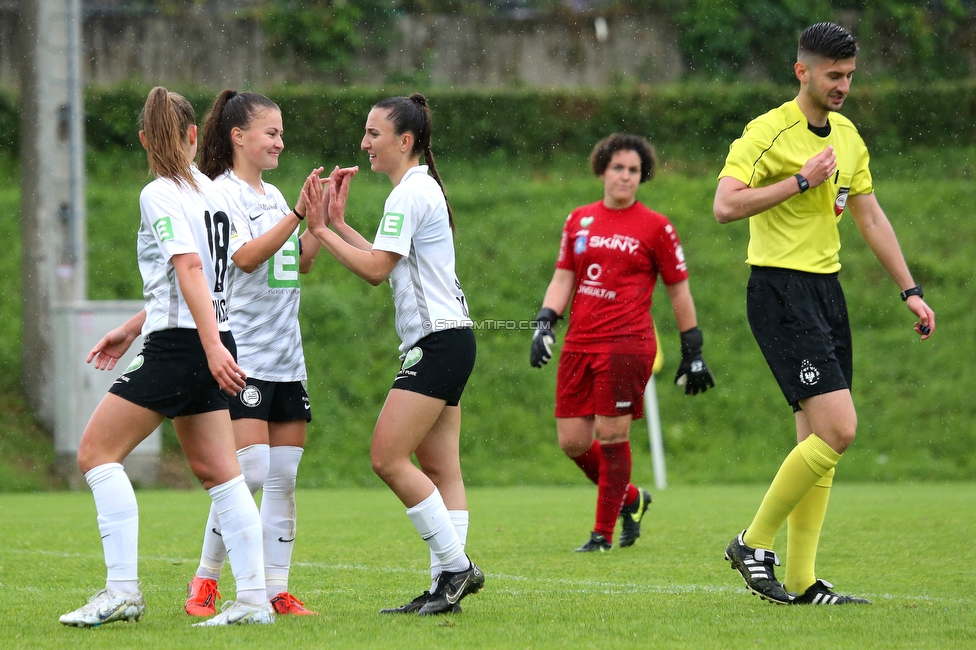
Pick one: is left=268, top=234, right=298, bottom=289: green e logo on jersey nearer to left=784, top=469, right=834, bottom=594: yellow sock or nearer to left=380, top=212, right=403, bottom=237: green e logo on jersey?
left=380, top=212, right=403, bottom=237: green e logo on jersey

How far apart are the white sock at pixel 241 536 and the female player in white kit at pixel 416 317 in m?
0.55

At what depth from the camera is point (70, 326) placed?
525 inches

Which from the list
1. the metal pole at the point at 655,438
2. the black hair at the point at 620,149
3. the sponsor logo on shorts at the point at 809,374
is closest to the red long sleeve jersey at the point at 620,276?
the black hair at the point at 620,149

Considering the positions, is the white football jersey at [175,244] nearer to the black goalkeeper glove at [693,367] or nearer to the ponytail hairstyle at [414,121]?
the ponytail hairstyle at [414,121]

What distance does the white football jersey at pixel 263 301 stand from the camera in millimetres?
4953

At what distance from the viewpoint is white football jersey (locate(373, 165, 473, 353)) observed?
475 cm

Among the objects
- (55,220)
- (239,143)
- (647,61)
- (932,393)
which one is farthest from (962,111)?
(239,143)

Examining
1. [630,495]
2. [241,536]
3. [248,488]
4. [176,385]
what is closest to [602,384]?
[630,495]

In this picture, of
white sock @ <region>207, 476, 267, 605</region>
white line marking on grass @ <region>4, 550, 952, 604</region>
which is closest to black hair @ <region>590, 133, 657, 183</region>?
white line marking on grass @ <region>4, 550, 952, 604</region>

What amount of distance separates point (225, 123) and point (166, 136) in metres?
0.63

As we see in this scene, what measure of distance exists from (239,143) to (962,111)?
19962 mm

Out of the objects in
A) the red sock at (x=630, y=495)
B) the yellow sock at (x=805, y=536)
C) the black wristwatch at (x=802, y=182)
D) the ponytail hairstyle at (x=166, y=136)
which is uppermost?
the ponytail hairstyle at (x=166, y=136)

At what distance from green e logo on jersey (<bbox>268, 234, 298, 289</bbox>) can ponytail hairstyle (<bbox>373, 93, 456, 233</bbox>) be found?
0.67m

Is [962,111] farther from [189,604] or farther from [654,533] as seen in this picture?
[189,604]
